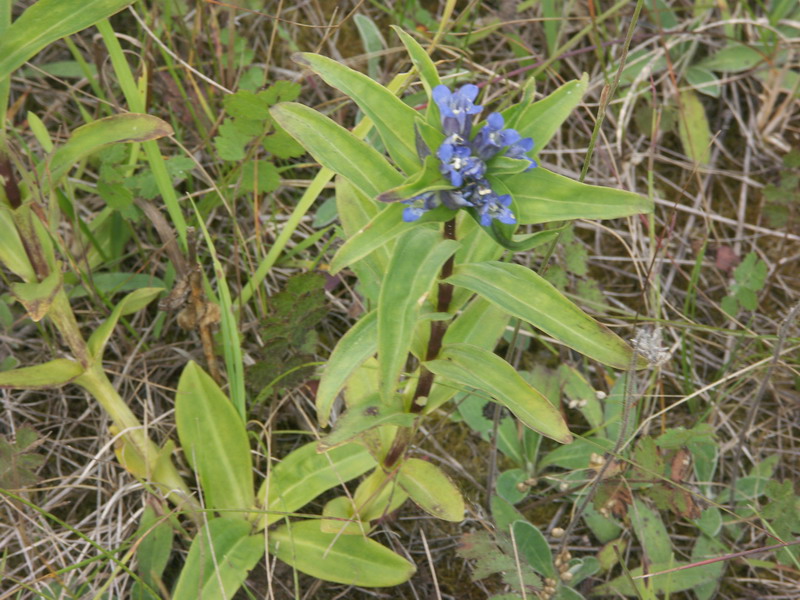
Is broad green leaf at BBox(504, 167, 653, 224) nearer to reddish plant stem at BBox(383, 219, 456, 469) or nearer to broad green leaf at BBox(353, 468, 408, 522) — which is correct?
reddish plant stem at BBox(383, 219, 456, 469)

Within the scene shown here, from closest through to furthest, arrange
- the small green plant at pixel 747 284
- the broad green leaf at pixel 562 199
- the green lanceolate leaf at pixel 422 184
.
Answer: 1. the green lanceolate leaf at pixel 422 184
2. the broad green leaf at pixel 562 199
3. the small green plant at pixel 747 284

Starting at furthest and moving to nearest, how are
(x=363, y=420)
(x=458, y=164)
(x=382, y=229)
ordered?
(x=363, y=420) → (x=382, y=229) → (x=458, y=164)

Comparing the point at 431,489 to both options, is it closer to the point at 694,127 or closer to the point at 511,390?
the point at 511,390

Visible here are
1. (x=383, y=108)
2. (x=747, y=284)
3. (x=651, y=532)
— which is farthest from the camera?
(x=747, y=284)

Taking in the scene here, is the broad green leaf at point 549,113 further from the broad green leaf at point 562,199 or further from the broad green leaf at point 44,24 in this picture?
the broad green leaf at point 44,24

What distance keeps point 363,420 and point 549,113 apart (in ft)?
3.34

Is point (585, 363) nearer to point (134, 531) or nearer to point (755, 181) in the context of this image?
point (755, 181)

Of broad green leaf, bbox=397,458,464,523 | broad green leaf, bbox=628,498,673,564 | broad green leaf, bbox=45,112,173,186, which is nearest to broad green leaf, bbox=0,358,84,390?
broad green leaf, bbox=45,112,173,186

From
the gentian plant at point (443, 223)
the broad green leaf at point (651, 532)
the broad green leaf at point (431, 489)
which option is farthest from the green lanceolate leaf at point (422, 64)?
the broad green leaf at point (651, 532)

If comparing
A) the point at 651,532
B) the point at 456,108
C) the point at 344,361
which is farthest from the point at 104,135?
the point at 651,532

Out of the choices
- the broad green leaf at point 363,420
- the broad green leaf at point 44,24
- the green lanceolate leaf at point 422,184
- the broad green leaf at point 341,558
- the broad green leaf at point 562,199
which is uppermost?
the broad green leaf at point 44,24

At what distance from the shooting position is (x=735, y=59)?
370 centimetres

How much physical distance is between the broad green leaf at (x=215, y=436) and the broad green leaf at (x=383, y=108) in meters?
1.13

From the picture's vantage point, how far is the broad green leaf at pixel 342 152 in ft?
6.58
